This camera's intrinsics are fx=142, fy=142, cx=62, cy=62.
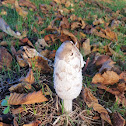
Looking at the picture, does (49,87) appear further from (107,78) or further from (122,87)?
(122,87)

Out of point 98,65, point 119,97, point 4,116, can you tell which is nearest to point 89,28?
point 98,65

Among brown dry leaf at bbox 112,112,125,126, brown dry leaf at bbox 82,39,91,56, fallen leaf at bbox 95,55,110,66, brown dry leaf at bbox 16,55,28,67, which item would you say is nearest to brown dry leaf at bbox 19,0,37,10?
brown dry leaf at bbox 82,39,91,56

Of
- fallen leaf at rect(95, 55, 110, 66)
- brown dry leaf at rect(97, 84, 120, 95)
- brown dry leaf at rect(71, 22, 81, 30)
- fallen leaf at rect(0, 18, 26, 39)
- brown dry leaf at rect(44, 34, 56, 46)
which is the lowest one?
brown dry leaf at rect(97, 84, 120, 95)

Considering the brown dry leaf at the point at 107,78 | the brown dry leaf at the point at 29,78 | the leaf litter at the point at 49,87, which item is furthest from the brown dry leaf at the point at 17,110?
the brown dry leaf at the point at 107,78

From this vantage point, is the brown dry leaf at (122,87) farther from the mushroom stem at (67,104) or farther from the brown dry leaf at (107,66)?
the mushroom stem at (67,104)

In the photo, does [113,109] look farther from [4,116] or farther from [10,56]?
[10,56]

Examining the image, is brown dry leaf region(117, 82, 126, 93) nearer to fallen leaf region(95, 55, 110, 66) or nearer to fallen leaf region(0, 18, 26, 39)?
fallen leaf region(95, 55, 110, 66)
